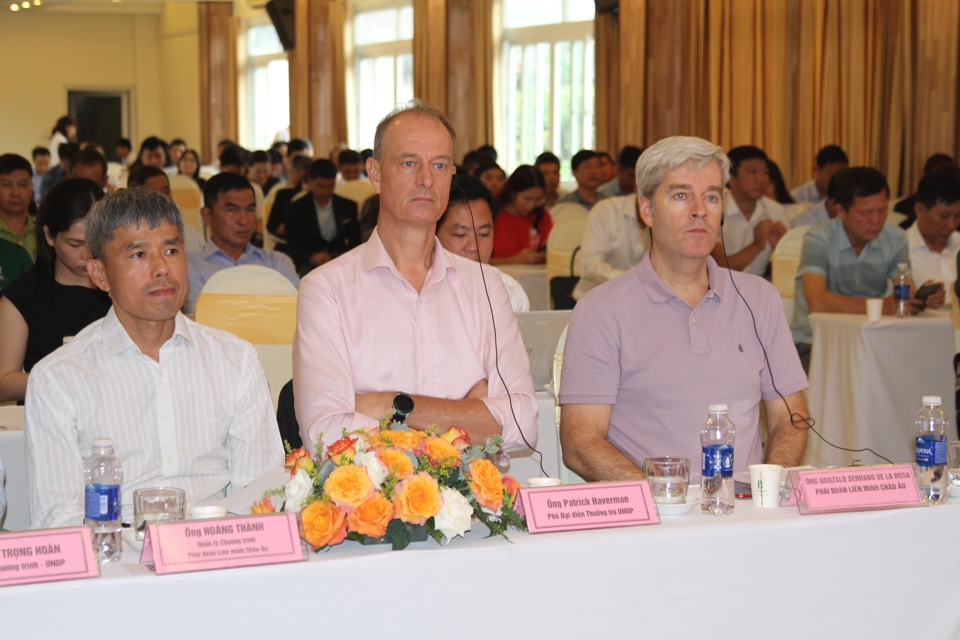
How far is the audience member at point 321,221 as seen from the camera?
26.1 ft

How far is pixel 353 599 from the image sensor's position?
5.30ft

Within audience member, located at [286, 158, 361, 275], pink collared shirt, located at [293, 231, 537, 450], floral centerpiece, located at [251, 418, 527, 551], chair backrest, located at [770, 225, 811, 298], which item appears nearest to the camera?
floral centerpiece, located at [251, 418, 527, 551]

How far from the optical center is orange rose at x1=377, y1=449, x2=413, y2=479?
1.63 metres

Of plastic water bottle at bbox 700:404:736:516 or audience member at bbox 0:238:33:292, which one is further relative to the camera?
audience member at bbox 0:238:33:292

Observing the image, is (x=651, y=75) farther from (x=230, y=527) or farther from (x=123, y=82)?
(x=123, y=82)

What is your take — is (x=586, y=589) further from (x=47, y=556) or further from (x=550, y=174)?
(x=550, y=174)

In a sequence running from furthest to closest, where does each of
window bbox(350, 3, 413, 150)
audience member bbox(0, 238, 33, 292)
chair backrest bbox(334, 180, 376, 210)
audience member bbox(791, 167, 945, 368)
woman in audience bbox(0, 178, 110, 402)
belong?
window bbox(350, 3, 413, 150) → chair backrest bbox(334, 180, 376, 210) → audience member bbox(0, 238, 33, 292) → audience member bbox(791, 167, 945, 368) → woman in audience bbox(0, 178, 110, 402)

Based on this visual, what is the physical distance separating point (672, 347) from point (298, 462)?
1.09m

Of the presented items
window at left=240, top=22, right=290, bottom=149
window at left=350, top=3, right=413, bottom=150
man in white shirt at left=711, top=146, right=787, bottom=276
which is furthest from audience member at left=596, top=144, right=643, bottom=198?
window at left=240, top=22, right=290, bottom=149

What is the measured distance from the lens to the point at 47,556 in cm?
153

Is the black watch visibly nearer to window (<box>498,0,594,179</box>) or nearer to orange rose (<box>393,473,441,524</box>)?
orange rose (<box>393,473,441,524</box>)

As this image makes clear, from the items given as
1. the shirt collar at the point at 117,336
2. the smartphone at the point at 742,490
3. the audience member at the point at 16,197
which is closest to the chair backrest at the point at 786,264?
the smartphone at the point at 742,490

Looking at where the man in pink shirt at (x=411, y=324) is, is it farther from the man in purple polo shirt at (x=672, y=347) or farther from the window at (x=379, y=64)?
the window at (x=379, y=64)

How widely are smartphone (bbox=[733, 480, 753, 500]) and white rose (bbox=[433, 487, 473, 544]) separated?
25.3 inches
